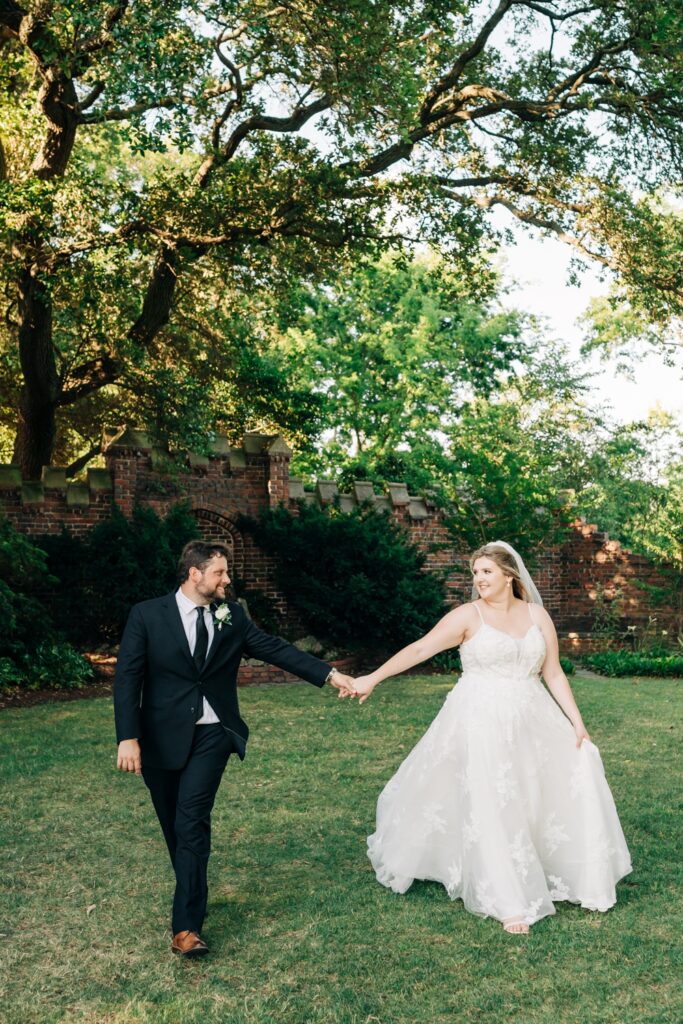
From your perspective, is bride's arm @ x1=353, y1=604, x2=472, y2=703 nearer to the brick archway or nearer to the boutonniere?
the boutonniere

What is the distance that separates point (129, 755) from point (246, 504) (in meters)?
13.4

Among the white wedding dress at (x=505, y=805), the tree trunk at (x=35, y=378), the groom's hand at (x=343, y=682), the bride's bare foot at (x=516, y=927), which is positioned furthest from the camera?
the tree trunk at (x=35, y=378)

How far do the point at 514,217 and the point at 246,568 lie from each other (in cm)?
772

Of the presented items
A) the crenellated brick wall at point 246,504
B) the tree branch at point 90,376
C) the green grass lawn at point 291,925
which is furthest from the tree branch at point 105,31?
the green grass lawn at point 291,925

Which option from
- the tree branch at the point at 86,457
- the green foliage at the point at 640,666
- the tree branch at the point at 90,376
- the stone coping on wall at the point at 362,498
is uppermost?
the tree branch at the point at 90,376

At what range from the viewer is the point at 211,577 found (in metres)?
4.98

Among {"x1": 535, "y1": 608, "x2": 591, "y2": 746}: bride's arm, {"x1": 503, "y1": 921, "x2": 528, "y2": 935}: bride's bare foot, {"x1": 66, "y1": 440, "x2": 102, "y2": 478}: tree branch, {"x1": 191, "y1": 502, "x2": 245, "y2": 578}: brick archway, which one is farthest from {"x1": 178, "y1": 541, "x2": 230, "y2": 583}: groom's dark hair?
{"x1": 66, "y1": 440, "x2": 102, "y2": 478}: tree branch

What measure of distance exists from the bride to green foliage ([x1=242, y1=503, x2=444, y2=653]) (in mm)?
10297

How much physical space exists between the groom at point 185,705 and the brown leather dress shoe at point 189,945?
0.02 m

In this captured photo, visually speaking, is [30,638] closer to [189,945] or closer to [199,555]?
[199,555]

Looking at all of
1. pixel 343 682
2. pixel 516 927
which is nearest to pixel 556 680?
pixel 343 682

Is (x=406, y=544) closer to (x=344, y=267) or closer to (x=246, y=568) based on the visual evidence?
A: (x=246, y=568)

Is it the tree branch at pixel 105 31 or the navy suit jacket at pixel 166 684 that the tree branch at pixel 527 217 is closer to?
the tree branch at pixel 105 31

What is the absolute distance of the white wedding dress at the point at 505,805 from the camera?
5316 millimetres
